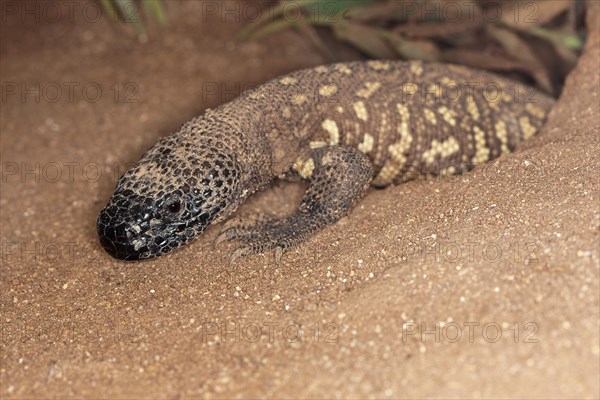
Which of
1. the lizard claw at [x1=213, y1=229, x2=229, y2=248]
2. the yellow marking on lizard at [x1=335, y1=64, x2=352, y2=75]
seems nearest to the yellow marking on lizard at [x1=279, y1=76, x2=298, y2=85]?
the yellow marking on lizard at [x1=335, y1=64, x2=352, y2=75]

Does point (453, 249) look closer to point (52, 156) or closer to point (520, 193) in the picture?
point (520, 193)

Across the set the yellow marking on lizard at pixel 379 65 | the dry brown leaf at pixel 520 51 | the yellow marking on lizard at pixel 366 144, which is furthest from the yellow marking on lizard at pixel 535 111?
the yellow marking on lizard at pixel 366 144

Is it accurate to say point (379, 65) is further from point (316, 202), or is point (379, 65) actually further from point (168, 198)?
point (168, 198)

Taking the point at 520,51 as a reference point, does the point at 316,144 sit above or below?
below

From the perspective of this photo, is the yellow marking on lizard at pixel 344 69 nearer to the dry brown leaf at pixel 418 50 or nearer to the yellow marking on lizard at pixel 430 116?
the yellow marking on lizard at pixel 430 116

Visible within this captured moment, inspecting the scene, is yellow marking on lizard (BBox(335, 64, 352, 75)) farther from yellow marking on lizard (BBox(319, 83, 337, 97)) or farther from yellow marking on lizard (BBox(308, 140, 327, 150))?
yellow marking on lizard (BBox(308, 140, 327, 150))

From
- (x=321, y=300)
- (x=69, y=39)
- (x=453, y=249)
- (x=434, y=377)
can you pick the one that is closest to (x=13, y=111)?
(x=69, y=39)

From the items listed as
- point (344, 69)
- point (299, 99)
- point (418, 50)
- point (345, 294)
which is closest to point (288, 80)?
point (299, 99)
